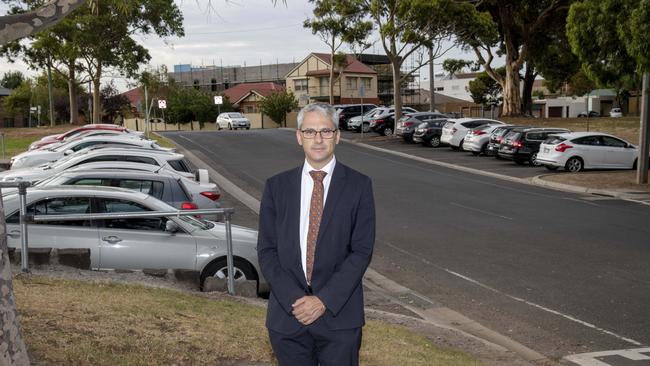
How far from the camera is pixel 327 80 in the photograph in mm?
81625

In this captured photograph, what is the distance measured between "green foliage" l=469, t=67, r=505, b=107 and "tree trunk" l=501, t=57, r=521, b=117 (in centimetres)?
3140

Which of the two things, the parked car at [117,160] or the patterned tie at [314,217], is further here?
the parked car at [117,160]

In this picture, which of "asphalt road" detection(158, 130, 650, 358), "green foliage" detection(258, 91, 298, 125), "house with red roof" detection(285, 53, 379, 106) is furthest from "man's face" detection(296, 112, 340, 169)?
"house with red roof" detection(285, 53, 379, 106)

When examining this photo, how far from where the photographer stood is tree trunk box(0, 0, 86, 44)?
16.2 feet

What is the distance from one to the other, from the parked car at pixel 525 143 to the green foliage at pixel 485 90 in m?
53.3

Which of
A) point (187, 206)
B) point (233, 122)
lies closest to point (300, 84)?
point (233, 122)

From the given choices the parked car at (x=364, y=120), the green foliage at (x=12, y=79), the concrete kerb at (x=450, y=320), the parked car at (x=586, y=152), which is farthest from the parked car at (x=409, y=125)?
the green foliage at (x=12, y=79)

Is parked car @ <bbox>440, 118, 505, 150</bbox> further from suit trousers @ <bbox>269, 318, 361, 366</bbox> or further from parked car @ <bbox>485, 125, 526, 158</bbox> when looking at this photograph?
suit trousers @ <bbox>269, 318, 361, 366</bbox>

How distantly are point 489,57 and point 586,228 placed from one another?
37668 millimetres

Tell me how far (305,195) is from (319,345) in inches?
31.7

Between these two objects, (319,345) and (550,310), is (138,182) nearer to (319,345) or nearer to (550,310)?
(550,310)

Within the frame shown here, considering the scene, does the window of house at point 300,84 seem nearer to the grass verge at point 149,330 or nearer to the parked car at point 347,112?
the parked car at point 347,112

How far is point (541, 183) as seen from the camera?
79.6 feet

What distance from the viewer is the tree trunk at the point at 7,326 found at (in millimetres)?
4121
